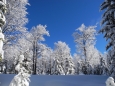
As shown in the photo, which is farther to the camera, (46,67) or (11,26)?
(46,67)

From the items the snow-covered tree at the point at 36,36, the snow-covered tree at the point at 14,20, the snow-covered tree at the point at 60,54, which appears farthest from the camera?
the snow-covered tree at the point at 60,54

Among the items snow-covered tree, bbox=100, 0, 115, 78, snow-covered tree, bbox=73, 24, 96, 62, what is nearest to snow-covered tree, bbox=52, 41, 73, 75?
Answer: snow-covered tree, bbox=73, 24, 96, 62

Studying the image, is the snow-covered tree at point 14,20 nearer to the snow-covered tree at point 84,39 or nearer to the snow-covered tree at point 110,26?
the snow-covered tree at point 110,26

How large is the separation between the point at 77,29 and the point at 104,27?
51.5ft

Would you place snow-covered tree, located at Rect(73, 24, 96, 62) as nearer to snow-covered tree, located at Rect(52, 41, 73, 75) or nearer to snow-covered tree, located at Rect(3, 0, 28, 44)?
snow-covered tree, located at Rect(52, 41, 73, 75)

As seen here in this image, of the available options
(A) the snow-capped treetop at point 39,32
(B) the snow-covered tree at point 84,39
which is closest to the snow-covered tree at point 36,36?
(A) the snow-capped treetop at point 39,32

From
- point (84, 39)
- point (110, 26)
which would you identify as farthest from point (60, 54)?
point (110, 26)

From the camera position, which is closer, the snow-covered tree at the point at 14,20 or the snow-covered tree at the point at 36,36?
the snow-covered tree at the point at 14,20

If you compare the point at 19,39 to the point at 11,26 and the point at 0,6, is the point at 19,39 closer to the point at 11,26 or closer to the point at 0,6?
the point at 11,26

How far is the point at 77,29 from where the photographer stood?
28.7 metres

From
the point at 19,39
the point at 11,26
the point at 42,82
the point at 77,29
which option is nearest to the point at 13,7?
the point at 11,26

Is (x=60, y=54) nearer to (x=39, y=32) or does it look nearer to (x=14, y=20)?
(x=39, y=32)

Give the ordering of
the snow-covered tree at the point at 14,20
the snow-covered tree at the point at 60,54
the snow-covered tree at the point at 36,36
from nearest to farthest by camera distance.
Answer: the snow-covered tree at the point at 14,20 < the snow-covered tree at the point at 36,36 < the snow-covered tree at the point at 60,54

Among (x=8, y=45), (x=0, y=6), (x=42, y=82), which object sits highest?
(x=0, y=6)
